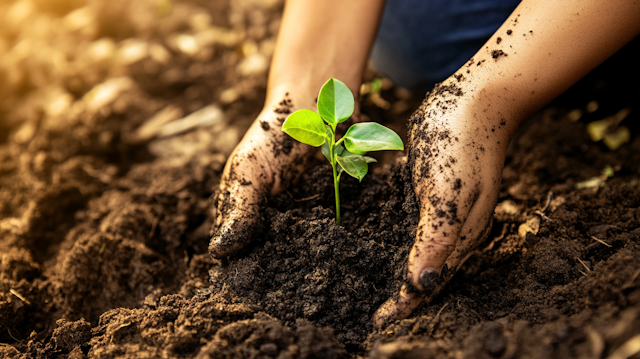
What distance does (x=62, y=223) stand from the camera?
6.04 ft

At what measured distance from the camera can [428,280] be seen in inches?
43.8

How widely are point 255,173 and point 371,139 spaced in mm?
452

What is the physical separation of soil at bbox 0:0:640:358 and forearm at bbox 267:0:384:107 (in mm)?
448

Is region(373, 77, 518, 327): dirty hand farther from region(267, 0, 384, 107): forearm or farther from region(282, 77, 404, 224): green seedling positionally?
region(267, 0, 384, 107): forearm

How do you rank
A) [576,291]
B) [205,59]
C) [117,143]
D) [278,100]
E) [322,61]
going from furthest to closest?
1. [205,59]
2. [117,143]
3. [322,61]
4. [278,100]
5. [576,291]

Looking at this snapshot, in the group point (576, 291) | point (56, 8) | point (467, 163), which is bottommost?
point (576, 291)

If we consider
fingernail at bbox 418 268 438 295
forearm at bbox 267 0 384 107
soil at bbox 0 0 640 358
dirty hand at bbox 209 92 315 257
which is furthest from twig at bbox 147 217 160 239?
fingernail at bbox 418 268 438 295

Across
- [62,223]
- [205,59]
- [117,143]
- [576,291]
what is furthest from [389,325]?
[205,59]

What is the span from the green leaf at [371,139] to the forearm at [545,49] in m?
0.33

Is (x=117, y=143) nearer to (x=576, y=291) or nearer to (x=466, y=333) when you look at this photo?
(x=466, y=333)

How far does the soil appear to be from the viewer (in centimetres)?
104

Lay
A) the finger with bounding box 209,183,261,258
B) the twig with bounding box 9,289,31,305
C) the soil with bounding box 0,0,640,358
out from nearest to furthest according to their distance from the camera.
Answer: the soil with bounding box 0,0,640,358, the finger with bounding box 209,183,261,258, the twig with bounding box 9,289,31,305

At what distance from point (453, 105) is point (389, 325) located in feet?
2.17

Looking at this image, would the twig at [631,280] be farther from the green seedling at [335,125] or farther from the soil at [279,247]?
the green seedling at [335,125]
